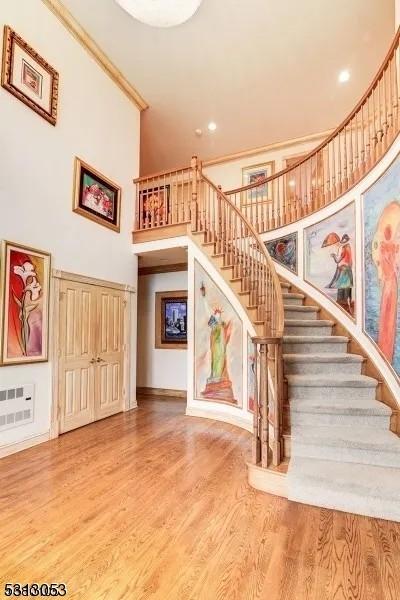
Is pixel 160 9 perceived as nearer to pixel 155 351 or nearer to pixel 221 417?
pixel 221 417

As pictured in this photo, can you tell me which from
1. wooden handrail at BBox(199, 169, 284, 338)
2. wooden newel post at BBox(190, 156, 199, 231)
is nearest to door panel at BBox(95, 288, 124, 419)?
wooden newel post at BBox(190, 156, 199, 231)

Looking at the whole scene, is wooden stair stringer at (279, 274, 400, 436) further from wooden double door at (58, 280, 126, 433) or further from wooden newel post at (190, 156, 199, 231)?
wooden double door at (58, 280, 126, 433)

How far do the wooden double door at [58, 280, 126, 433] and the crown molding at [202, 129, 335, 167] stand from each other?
4686 millimetres

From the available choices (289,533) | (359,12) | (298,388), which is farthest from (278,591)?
(359,12)

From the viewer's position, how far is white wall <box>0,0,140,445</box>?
3775 millimetres

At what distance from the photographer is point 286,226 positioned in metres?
5.50

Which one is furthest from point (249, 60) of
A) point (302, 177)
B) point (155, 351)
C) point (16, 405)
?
point (16, 405)

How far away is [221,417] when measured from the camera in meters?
4.86

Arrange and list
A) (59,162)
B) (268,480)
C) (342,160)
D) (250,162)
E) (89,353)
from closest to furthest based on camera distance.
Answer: (268,480) → (59,162) → (89,353) → (342,160) → (250,162)

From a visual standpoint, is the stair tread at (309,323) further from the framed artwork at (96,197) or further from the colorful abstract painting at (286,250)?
the framed artwork at (96,197)

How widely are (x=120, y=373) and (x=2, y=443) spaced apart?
2.14 metres

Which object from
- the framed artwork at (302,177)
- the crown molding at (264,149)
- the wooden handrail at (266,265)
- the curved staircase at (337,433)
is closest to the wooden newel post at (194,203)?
the wooden handrail at (266,265)

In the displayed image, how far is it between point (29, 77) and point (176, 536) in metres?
5.19

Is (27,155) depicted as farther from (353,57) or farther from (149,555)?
(353,57)
